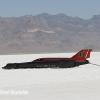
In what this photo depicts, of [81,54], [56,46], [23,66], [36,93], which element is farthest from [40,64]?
[56,46]

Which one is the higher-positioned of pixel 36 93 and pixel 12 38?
pixel 12 38

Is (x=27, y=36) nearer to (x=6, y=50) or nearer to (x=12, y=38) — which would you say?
(x=12, y=38)

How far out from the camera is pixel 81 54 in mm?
21953

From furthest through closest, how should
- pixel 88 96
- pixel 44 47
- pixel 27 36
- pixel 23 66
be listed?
1. pixel 27 36
2. pixel 44 47
3. pixel 23 66
4. pixel 88 96

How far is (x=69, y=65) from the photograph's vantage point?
841 inches

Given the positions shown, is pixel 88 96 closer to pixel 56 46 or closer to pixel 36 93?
pixel 36 93

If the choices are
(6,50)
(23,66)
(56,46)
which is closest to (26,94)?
(23,66)

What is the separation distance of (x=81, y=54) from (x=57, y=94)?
13001mm

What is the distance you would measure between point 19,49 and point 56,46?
30133mm

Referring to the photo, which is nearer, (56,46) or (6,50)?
(6,50)

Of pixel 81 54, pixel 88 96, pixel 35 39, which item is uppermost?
pixel 35 39

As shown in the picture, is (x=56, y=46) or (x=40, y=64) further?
(x=56, y=46)

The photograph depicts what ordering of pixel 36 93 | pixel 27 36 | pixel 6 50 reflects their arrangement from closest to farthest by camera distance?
pixel 36 93 < pixel 6 50 < pixel 27 36

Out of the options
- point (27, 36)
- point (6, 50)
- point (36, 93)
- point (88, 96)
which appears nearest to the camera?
point (88, 96)
